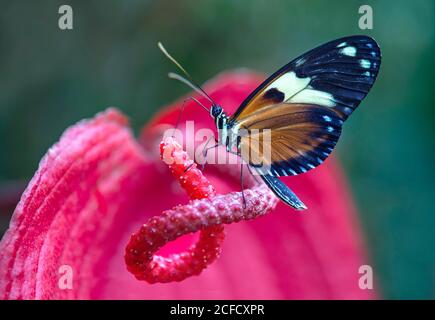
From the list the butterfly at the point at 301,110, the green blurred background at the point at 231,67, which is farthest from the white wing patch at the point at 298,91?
the green blurred background at the point at 231,67

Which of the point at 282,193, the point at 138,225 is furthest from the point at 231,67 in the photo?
the point at 282,193

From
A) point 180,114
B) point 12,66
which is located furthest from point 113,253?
point 12,66

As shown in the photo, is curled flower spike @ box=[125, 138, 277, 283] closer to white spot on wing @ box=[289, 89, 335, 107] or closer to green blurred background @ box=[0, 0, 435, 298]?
white spot on wing @ box=[289, 89, 335, 107]

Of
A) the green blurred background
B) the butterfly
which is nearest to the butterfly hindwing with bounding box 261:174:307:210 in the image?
the butterfly

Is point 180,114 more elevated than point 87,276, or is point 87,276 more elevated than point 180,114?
point 180,114

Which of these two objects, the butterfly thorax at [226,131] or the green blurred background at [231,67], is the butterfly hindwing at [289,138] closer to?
the butterfly thorax at [226,131]

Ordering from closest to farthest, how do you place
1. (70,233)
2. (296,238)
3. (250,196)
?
(250,196) < (70,233) < (296,238)
